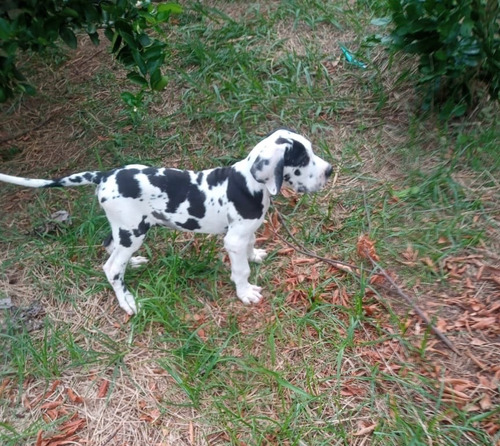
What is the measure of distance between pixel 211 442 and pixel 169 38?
14.8 feet

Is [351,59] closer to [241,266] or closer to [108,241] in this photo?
[241,266]

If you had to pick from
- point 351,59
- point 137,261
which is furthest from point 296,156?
point 351,59

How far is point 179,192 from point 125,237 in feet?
1.52

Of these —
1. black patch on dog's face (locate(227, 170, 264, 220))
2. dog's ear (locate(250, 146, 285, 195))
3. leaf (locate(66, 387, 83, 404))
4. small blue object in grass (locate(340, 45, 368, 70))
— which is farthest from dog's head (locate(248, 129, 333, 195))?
small blue object in grass (locate(340, 45, 368, 70))

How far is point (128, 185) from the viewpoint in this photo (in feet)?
10.9

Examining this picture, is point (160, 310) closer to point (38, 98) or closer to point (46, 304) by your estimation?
point (46, 304)

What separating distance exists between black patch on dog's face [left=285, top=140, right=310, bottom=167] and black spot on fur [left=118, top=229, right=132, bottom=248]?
3.67 ft

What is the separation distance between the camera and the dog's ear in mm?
3125

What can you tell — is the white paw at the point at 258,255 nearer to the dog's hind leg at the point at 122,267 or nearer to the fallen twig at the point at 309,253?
the fallen twig at the point at 309,253

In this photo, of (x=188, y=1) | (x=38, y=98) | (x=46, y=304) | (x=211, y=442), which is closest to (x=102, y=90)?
(x=38, y=98)

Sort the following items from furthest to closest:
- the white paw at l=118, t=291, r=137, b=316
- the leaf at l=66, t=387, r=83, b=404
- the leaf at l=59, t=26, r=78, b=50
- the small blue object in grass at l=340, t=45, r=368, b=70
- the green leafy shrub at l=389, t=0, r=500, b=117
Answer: the small blue object in grass at l=340, t=45, r=368, b=70
the green leafy shrub at l=389, t=0, r=500, b=117
the leaf at l=59, t=26, r=78, b=50
the white paw at l=118, t=291, r=137, b=316
the leaf at l=66, t=387, r=83, b=404

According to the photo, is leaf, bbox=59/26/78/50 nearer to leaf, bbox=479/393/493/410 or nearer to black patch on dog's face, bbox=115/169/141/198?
black patch on dog's face, bbox=115/169/141/198

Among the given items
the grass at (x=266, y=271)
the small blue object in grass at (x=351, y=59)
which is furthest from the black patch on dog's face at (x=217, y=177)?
the small blue object in grass at (x=351, y=59)

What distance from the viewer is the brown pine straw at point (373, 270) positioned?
330cm
